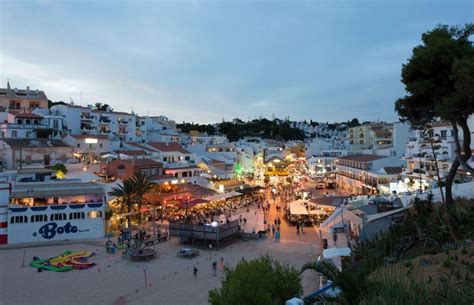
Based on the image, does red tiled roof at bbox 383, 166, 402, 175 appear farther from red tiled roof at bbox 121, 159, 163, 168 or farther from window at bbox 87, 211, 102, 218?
window at bbox 87, 211, 102, 218

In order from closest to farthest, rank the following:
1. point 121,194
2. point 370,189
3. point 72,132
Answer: point 121,194 < point 370,189 < point 72,132

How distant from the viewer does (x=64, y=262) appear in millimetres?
23172

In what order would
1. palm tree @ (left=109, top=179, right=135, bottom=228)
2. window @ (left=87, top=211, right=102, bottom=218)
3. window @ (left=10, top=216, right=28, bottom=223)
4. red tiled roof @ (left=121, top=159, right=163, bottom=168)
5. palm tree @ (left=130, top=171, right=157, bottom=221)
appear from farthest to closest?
red tiled roof @ (left=121, top=159, right=163, bottom=168) → palm tree @ (left=130, top=171, right=157, bottom=221) → palm tree @ (left=109, top=179, right=135, bottom=228) → window @ (left=87, top=211, right=102, bottom=218) → window @ (left=10, top=216, right=28, bottom=223)

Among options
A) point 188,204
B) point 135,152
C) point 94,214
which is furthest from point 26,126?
point 188,204

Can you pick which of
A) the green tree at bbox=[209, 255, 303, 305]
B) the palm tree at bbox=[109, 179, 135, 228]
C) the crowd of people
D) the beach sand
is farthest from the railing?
the green tree at bbox=[209, 255, 303, 305]

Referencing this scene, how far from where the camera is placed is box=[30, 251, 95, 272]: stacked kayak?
73.7 ft

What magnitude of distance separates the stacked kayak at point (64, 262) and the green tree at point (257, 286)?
47.1 feet

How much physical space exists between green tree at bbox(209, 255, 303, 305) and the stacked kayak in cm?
1435

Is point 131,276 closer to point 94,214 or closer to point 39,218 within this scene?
point 94,214

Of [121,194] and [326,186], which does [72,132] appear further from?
[326,186]

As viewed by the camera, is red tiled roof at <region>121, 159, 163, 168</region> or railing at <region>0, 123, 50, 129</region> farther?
railing at <region>0, 123, 50, 129</region>

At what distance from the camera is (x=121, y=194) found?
32406 mm

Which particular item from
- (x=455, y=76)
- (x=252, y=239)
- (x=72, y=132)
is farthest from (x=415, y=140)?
(x=72, y=132)

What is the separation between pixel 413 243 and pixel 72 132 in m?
54.7
